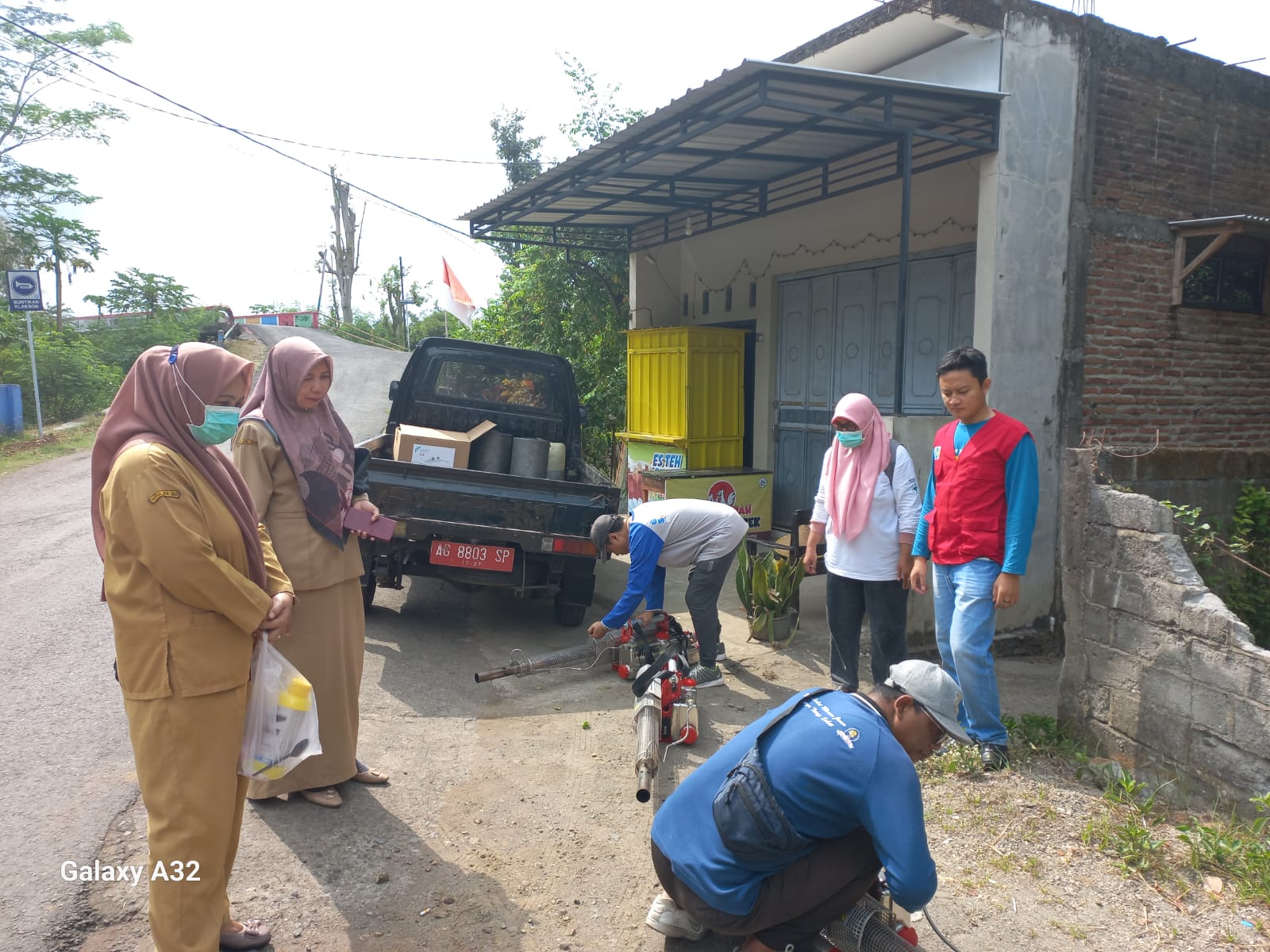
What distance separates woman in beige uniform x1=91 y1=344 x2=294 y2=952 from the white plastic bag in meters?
0.06

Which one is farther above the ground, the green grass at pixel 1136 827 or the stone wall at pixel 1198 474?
the stone wall at pixel 1198 474

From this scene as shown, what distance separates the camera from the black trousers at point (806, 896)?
225cm

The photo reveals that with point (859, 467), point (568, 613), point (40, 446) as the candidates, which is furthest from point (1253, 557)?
point (40, 446)

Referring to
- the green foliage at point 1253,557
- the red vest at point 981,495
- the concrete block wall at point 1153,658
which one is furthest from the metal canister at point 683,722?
the green foliage at point 1253,557

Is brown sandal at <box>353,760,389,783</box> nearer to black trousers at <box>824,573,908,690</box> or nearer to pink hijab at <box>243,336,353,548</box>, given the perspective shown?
pink hijab at <box>243,336,353,548</box>

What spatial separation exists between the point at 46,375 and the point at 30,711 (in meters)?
17.2

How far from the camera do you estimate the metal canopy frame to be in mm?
5355

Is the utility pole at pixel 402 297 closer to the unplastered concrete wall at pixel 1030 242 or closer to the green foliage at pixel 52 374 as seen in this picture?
the green foliage at pixel 52 374

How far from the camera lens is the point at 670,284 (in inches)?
422

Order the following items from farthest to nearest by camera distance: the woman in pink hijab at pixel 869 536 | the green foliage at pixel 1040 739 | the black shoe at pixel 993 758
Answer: the woman in pink hijab at pixel 869 536 → the green foliage at pixel 1040 739 → the black shoe at pixel 993 758

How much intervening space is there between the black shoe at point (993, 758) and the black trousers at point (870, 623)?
1.97 ft

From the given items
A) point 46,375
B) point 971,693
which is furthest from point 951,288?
point 46,375

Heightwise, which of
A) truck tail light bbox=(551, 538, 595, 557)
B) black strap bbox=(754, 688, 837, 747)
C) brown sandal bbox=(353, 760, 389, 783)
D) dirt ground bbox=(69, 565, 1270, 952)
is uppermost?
black strap bbox=(754, 688, 837, 747)

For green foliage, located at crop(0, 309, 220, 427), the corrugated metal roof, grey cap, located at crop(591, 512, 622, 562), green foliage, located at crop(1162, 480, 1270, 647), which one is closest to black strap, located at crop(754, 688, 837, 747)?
grey cap, located at crop(591, 512, 622, 562)
